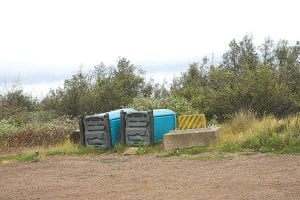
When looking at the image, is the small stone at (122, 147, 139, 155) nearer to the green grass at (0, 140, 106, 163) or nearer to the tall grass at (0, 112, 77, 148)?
the green grass at (0, 140, 106, 163)

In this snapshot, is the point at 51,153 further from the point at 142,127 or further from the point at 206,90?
the point at 206,90

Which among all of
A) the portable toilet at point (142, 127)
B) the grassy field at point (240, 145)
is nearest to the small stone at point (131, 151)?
the grassy field at point (240, 145)

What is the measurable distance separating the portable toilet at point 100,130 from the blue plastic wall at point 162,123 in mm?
1217

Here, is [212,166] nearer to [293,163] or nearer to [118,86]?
[293,163]

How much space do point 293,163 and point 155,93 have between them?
24311mm

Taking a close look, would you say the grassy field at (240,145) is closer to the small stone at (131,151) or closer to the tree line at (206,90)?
the small stone at (131,151)

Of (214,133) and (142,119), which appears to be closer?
(214,133)

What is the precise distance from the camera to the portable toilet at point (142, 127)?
48.6ft

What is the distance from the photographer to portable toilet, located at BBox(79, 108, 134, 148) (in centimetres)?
1498

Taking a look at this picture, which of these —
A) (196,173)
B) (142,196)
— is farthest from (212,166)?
(142,196)

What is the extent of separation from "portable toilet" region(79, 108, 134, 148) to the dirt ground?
198 centimetres

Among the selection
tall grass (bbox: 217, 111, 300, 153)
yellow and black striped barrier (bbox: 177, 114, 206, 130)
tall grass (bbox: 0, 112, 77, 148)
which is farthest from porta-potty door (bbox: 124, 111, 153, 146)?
tall grass (bbox: 0, 112, 77, 148)

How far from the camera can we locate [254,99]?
22781mm

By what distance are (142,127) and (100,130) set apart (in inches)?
52.3
